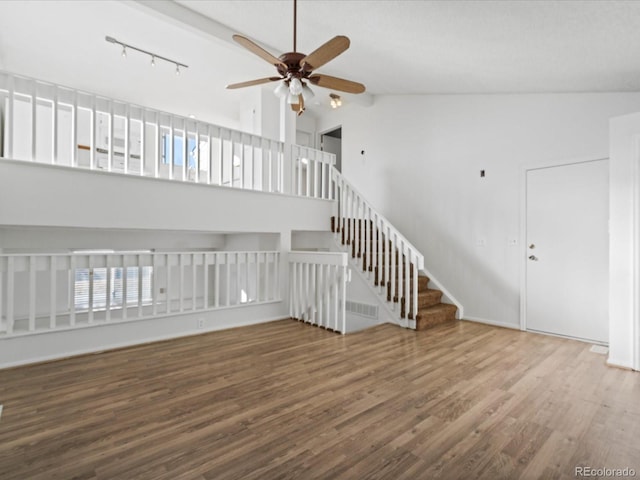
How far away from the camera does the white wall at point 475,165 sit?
4.21 meters

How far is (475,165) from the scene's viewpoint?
5.11 meters

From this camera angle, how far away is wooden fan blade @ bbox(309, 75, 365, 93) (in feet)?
9.78

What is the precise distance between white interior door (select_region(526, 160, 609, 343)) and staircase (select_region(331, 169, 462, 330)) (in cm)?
120

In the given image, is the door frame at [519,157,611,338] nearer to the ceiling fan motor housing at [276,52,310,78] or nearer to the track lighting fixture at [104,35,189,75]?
the ceiling fan motor housing at [276,52,310,78]

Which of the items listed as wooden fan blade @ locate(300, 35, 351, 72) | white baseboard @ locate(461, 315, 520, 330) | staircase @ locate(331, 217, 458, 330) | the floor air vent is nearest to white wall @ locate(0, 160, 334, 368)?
staircase @ locate(331, 217, 458, 330)

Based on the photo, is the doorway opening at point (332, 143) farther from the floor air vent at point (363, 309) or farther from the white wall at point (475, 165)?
the floor air vent at point (363, 309)

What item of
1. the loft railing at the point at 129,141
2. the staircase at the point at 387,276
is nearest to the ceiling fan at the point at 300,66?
the loft railing at the point at 129,141

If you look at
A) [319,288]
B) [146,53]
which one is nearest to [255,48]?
[319,288]

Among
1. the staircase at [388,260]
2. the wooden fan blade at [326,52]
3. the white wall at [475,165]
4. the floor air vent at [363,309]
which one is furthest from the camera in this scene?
the floor air vent at [363,309]

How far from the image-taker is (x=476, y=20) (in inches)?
114

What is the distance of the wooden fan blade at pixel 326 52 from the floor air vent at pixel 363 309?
11.2 feet

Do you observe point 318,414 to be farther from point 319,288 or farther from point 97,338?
point 97,338

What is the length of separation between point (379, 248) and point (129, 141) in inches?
136

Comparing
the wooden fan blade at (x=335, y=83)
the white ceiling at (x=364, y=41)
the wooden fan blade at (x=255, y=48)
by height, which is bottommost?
the wooden fan blade at (x=335, y=83)
